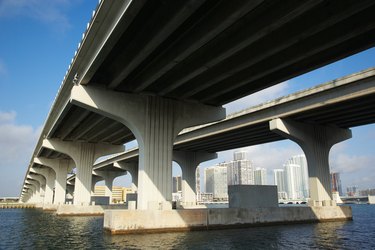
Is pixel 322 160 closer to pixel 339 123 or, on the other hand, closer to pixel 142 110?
pixel 339 123

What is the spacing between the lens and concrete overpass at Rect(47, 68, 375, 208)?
2877cm

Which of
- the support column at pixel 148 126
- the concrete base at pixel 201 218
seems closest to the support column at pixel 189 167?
the concrete base at pixel 201 218

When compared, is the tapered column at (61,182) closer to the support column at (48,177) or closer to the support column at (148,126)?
the support column at (48,177)

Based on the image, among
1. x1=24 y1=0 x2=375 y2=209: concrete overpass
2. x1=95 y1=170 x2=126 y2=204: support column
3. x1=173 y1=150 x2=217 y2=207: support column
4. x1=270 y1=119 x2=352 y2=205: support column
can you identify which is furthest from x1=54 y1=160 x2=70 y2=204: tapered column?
x1=270 y1=119 x2=352 y2=205: support column

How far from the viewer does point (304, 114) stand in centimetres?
3444

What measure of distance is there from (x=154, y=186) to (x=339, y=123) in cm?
2467

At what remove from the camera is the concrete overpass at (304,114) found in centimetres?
2877

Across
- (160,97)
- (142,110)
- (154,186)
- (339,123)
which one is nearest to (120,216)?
(154,186)

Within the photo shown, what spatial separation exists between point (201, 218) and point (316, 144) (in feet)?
64.5

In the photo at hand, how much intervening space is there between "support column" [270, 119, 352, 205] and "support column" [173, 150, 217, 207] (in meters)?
27.1

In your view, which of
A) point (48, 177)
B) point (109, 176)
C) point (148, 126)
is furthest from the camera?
point (109, 176)

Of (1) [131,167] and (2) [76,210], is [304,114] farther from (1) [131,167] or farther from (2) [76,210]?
(1) [131,167]

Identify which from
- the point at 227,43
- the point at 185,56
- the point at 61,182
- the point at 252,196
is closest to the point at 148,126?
the point at 185,56

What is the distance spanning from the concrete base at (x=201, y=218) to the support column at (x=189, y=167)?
101 ft
